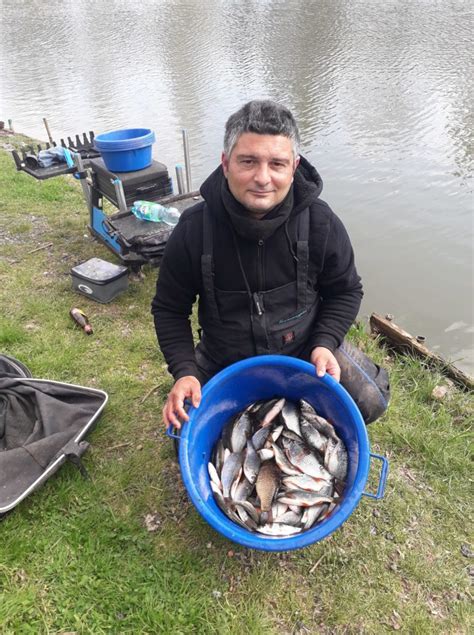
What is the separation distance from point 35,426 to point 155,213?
2.12 meters

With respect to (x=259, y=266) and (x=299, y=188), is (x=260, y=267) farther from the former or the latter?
(x=299, y=188)

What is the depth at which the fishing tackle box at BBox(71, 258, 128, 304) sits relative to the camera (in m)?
3.77

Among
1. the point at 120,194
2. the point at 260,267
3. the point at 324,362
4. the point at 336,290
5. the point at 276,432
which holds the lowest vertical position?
the point at 276,432

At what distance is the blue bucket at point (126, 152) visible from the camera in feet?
12.5

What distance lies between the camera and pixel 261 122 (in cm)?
167

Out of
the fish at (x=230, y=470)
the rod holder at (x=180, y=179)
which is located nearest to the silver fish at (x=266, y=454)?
the fish at (x=230, y=470)

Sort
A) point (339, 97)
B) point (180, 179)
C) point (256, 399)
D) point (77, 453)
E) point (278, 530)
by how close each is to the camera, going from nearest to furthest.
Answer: point (278, 530)
point (77, 453)
point (256, 399)
point (180, 179)
point (339, 97)

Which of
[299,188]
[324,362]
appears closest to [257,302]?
[324,362]

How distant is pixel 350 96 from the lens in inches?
409

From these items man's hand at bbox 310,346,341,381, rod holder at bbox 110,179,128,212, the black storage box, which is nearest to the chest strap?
man's hand at bbox 310,346,341,381

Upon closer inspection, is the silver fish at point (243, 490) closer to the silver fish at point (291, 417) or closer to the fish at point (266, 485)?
the fish at point (266, 485)

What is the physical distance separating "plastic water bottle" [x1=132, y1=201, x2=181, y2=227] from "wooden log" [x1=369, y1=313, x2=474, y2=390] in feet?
6.45

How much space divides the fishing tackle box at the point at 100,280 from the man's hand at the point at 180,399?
204cm

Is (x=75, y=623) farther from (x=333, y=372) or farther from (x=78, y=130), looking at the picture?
(x=78, y=130)
